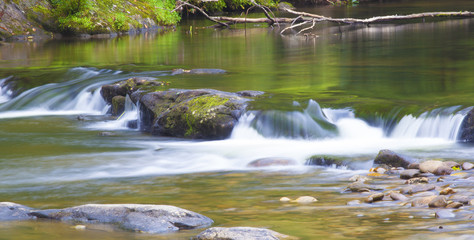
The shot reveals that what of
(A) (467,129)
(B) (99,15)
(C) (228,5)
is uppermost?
(C) (228,5)

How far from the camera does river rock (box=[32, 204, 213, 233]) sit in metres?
5.27

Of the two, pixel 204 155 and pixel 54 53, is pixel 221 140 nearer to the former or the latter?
pixel 204 155

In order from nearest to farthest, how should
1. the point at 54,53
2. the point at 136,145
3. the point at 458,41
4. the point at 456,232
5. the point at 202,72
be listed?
the point at 456,232, the point at 136,145, the point at 202,72, the point at 458,41, the point at 54,53

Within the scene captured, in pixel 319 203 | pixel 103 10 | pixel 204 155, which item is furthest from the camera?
pixel 103 10

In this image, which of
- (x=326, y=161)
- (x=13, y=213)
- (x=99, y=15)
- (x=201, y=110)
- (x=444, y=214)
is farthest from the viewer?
(x=99, y=15)

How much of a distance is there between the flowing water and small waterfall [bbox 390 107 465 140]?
0.06 feet

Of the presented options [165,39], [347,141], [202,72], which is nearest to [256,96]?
[347,141]

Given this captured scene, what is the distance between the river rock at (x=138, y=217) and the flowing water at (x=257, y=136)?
0.14 meters

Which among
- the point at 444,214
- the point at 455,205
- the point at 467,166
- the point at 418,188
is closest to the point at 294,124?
the point at 467,166

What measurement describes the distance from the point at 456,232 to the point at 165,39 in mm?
23582

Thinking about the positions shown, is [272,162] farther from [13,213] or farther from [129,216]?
[13,213]

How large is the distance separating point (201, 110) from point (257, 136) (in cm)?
108

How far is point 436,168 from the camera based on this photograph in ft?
23.6

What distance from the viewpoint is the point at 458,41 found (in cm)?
1964
